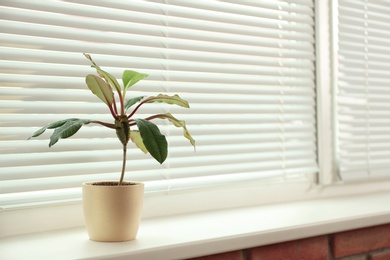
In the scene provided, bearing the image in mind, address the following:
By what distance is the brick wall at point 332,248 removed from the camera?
130 cm

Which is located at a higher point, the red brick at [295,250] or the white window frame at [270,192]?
the white window frame at [270,192]

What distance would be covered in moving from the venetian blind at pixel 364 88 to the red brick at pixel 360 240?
358 millimetres

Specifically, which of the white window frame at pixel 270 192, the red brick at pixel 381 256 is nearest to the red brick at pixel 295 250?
the red brick at pixel 381 256

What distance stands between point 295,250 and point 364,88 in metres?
0.83

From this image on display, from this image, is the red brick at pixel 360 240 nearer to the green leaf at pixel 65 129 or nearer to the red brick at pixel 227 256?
the red brick at pixel 227 256

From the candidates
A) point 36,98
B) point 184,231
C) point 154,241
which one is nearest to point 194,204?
point 184,231

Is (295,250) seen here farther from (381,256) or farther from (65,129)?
(65,129)

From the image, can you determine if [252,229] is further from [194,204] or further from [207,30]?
[207,30]

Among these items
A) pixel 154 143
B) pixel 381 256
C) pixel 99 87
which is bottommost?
pixel 381 256

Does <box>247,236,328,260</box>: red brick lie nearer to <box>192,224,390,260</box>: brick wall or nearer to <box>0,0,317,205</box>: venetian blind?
<box>192,224,390,260</box>: brick wall

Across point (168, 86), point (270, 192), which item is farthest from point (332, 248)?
point (168, 86)

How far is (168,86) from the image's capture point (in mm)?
1547

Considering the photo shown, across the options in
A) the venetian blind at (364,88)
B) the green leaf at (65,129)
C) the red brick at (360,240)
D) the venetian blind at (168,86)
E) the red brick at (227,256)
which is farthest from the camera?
the venetian blind at (364,88)

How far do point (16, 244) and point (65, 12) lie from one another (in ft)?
1.82
